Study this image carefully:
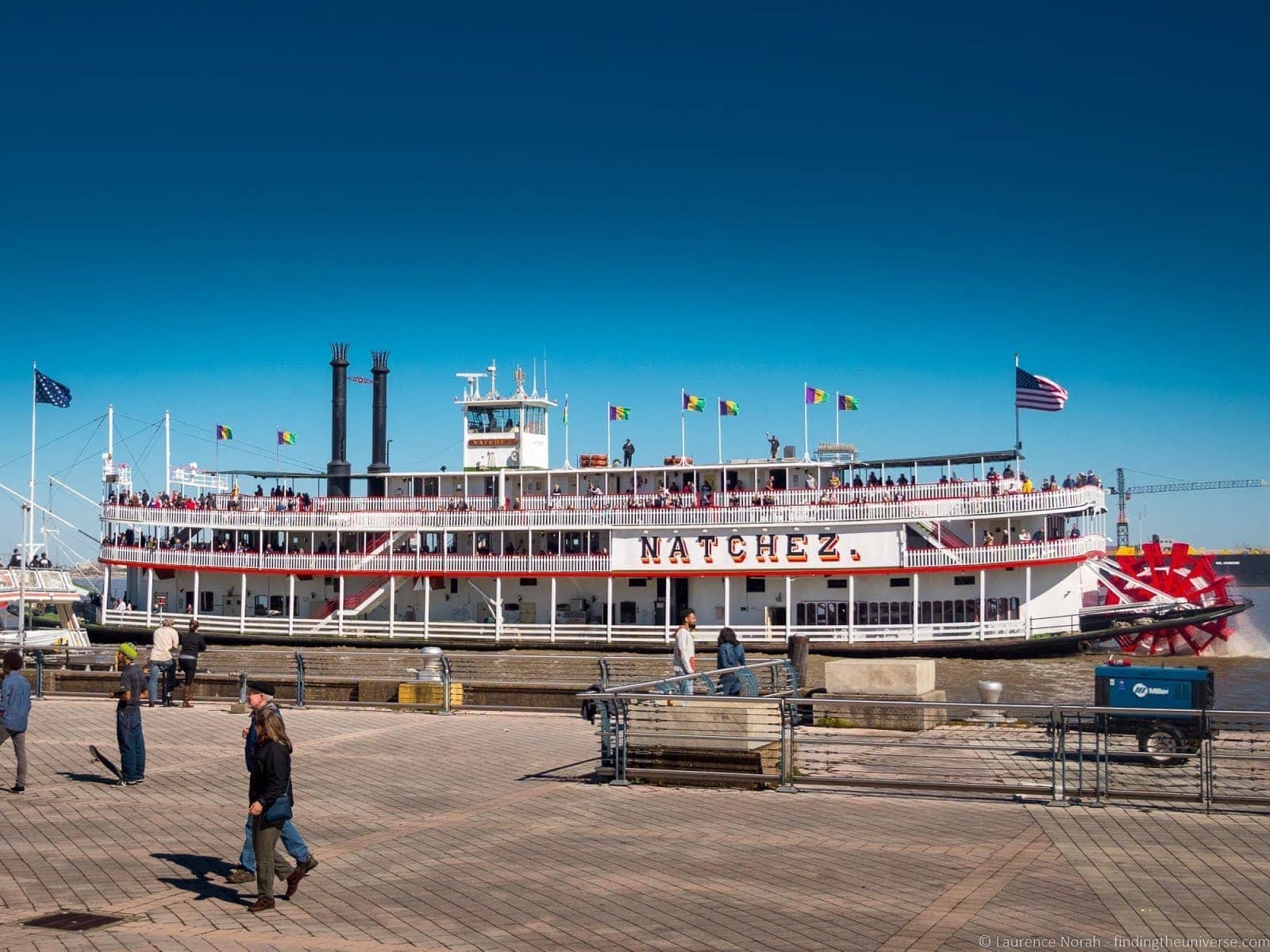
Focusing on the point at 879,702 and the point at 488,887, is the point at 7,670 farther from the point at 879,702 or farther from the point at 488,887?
the point at 879,702

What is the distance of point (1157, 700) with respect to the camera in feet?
49.0

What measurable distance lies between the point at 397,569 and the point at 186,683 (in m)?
19.1

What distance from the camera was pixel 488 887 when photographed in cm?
959

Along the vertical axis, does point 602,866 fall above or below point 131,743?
below

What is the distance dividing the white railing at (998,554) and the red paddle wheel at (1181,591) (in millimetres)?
3807

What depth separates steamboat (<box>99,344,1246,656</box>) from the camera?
3666 centimetres

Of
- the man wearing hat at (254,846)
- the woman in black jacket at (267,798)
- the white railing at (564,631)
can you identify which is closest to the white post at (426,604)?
the white railing at (564,631)

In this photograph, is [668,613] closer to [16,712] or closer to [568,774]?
[568,774]

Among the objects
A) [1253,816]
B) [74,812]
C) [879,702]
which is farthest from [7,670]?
[1253,816]

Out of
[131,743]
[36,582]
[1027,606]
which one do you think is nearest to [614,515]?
[1027,606]

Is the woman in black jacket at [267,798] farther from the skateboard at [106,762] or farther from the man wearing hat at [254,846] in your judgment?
the skateboard at [106,762]

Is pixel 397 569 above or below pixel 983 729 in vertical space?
above

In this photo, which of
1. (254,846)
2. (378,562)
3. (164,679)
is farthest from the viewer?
(378,562)

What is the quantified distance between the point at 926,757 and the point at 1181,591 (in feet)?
101
